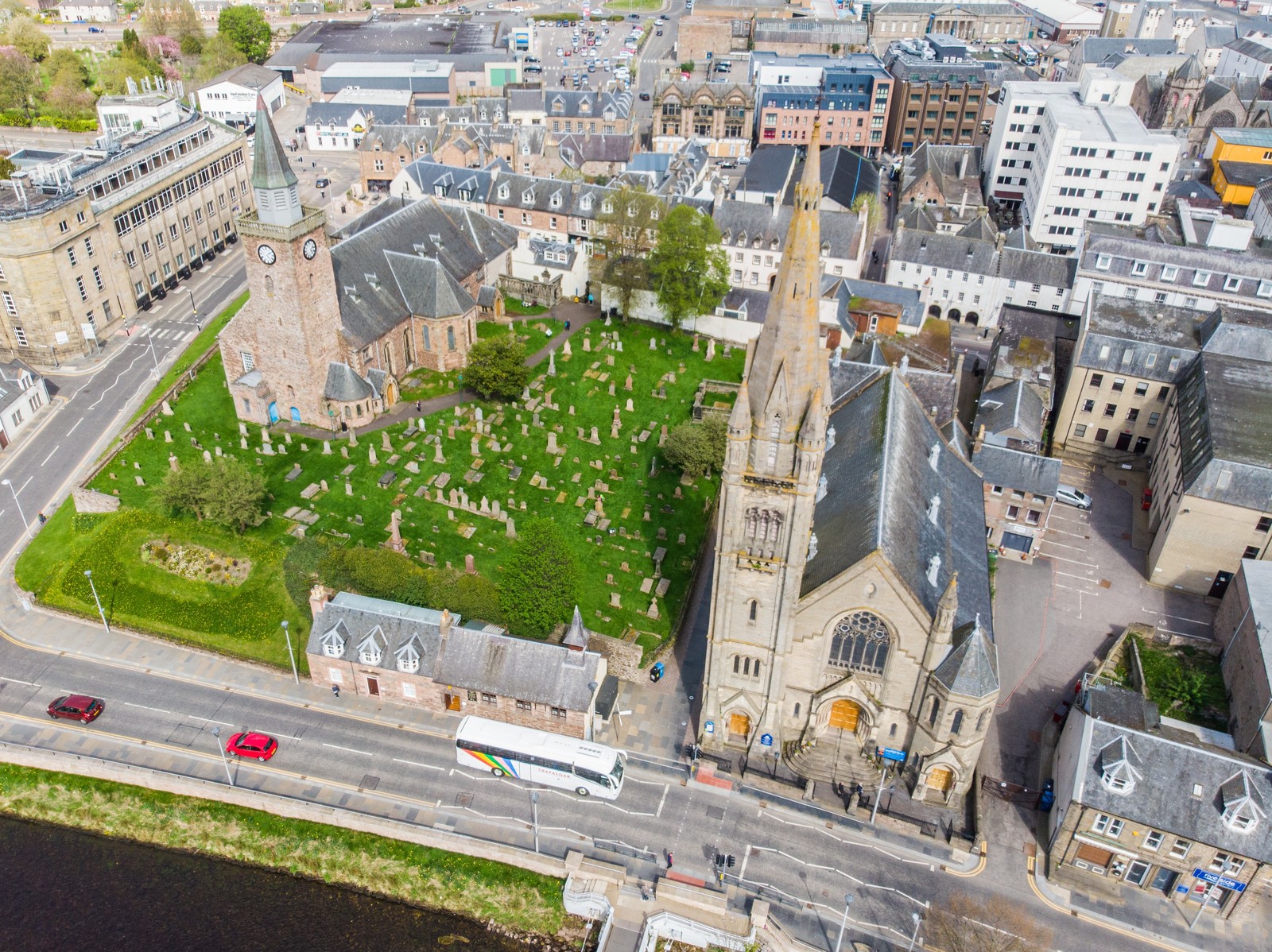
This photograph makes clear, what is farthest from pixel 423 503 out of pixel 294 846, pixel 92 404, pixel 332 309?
pixel 92 404

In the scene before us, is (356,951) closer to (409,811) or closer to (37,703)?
(409,811)

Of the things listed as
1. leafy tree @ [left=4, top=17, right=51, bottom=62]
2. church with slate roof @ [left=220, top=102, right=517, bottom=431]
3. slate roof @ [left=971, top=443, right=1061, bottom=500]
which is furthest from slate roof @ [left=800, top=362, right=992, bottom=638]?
leafy tree @ [left=4, top=17, right=51, bottom=62]

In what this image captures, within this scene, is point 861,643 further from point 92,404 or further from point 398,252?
point 92,404

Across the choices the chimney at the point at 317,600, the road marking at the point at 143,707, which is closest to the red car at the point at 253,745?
the road marking at the point at 143,707

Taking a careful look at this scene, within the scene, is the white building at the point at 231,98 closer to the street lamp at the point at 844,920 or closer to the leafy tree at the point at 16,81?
the leafy tree at the point at 16,81

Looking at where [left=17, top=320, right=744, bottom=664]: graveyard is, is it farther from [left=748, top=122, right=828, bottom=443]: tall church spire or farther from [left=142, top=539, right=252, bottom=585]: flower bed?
[left=748, top=122, right=828, bottom=443]: tall church spire

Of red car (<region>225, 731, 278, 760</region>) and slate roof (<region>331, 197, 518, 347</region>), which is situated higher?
slate roof (<region>331, 197, 518, 347</region>)
